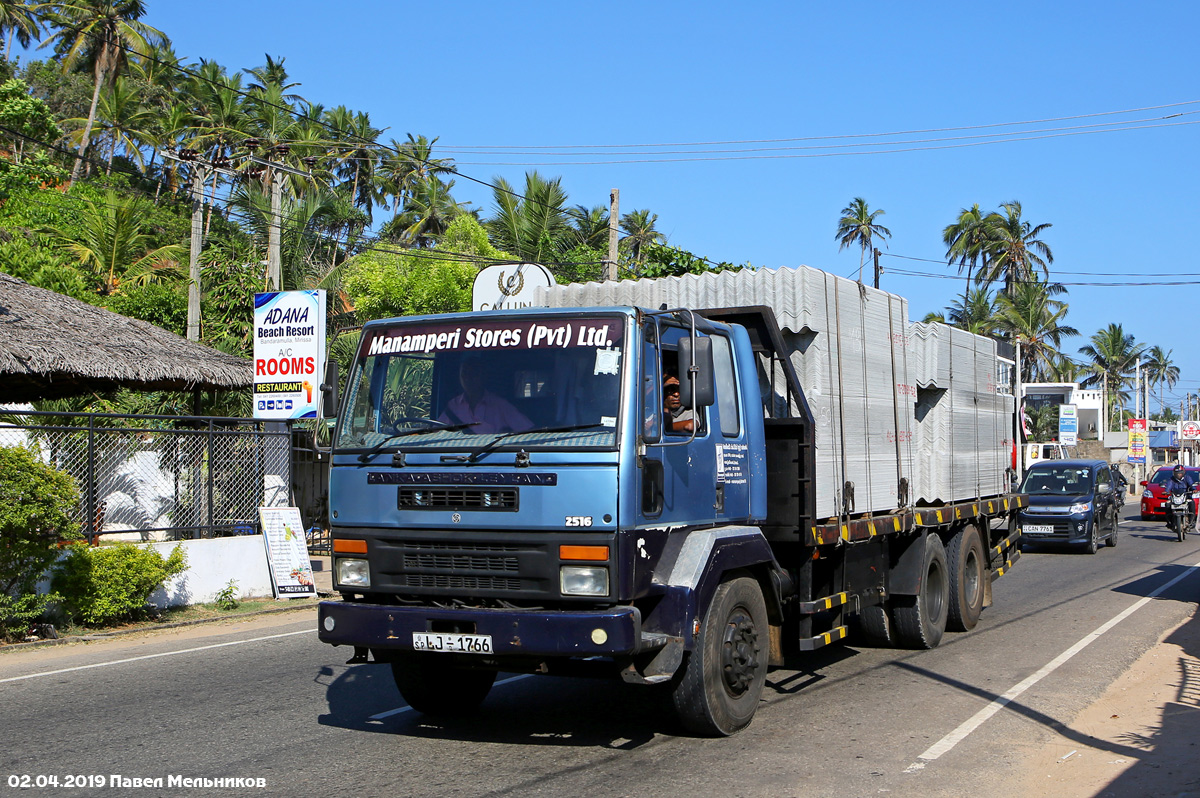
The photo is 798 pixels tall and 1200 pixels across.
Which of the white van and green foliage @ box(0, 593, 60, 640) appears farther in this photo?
the white van

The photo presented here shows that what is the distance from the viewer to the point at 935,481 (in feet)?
32.5

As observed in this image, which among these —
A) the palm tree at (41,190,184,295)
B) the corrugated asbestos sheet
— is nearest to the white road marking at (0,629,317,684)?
the corrugated asbestos sheet

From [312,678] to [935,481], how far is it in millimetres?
5787

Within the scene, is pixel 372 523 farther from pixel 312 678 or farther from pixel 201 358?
pixel 201 358

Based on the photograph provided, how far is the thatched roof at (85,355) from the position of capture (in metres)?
14.3

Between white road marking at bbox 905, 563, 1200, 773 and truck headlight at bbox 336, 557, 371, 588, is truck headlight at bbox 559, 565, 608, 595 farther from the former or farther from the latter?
white road marking at bbox 905, 563, 1200, 773

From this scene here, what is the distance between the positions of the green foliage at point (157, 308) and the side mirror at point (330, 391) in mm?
20141

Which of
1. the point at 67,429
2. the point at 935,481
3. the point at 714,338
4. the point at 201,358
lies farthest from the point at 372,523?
the point at 201,358

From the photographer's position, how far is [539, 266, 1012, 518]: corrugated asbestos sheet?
765 cm

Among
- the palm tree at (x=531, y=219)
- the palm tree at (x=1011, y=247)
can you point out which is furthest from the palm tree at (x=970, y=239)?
the palm tree at (x=531, y=219)

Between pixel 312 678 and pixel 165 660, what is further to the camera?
pixel 165 660

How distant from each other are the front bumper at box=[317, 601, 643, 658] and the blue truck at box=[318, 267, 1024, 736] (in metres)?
0.01

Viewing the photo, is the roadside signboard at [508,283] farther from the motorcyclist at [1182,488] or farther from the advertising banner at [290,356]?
the motorcyclist at [1182,488]

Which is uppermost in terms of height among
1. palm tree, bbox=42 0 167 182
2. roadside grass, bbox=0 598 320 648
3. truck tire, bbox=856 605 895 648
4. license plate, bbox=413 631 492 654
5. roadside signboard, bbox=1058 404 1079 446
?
palm tree, bbox=42 0 167 182
